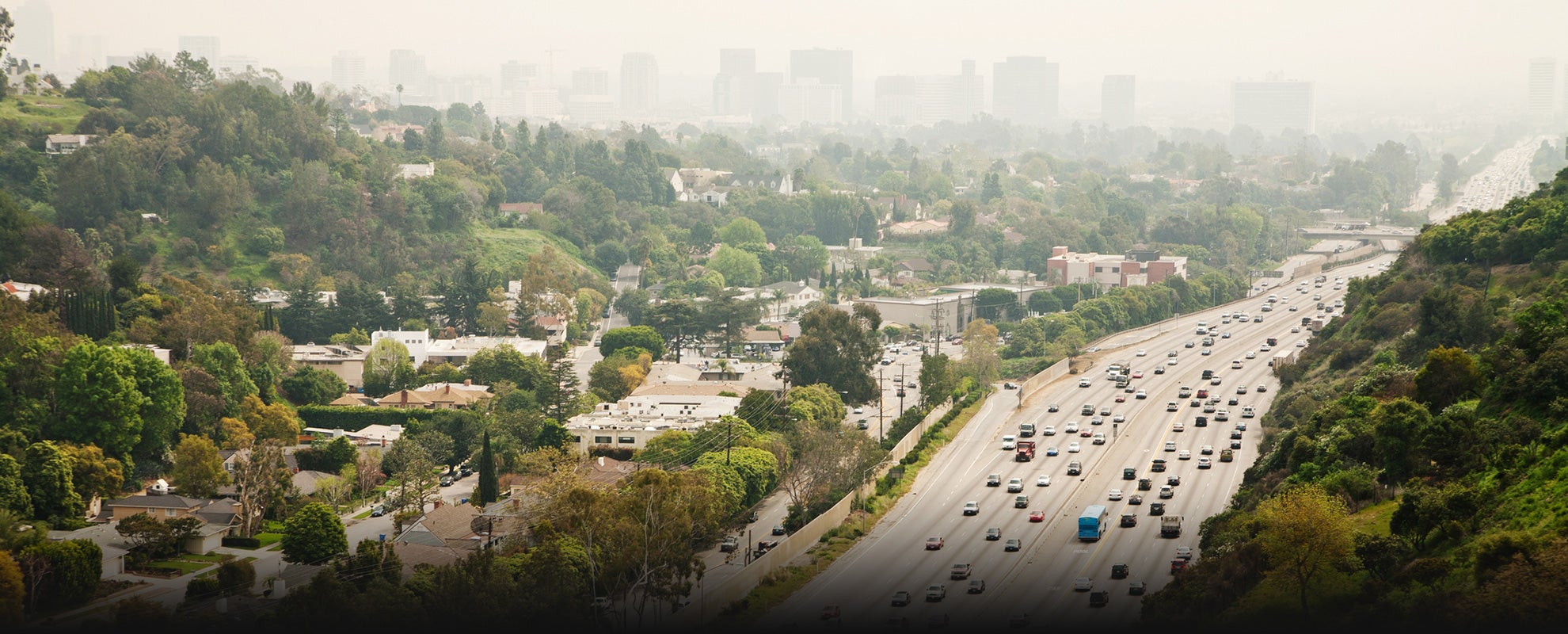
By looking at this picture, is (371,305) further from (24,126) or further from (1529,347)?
(1529,347)

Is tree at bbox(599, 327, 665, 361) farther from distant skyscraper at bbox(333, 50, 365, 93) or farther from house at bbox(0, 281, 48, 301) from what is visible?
distant skyscraper at bbox(333, 50, 365, 93)

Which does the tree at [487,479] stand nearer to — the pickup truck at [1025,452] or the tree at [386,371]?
the pickup truck at [1025,452]

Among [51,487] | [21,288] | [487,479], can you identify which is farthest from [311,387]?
[487,479]

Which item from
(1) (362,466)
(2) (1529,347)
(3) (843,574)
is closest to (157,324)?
(1) (362,466)

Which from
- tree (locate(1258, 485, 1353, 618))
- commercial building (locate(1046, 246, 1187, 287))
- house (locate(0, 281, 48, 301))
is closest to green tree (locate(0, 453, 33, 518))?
house (locate(0, 281, 48, 301))

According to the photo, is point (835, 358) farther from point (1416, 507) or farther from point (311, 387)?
point (1416, 507)

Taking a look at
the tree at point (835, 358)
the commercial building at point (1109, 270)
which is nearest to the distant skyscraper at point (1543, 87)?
the commercial building at point (1109, 270)

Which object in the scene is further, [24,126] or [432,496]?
[24,126]
